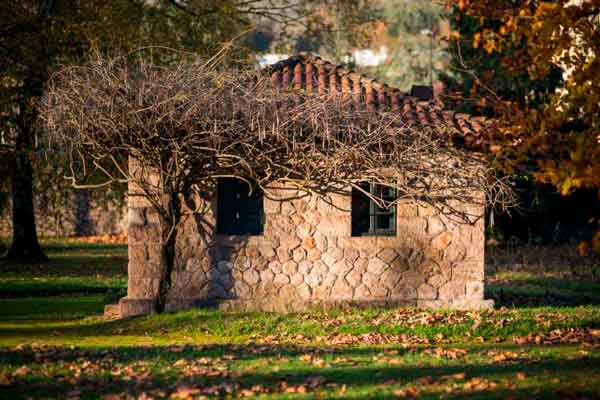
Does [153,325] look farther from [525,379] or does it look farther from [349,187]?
[525,379]

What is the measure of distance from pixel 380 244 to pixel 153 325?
13.1 feet

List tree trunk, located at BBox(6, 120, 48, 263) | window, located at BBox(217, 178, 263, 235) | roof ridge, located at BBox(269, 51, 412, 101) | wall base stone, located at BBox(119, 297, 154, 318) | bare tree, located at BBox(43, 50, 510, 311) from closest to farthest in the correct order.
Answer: bare tree, located at BBox(43, 50, 510, 311) < wall base stone, located at BBox(119, 297, 154, 318) < window, located at BBox(217, 178, 263, 235) < roof ridge, located at BBox(269, 51, 412, 101) < tree trunk, located at BBox(6, 120, 48, 263)

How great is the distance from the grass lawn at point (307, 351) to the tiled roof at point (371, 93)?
10.2ft

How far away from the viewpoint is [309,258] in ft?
49.2

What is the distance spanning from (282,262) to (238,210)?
116 cm

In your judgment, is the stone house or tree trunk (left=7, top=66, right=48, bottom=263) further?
tree trunk (left=7, top=66, right=48, bottom=263)

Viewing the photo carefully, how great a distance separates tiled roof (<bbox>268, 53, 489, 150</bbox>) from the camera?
14.9m

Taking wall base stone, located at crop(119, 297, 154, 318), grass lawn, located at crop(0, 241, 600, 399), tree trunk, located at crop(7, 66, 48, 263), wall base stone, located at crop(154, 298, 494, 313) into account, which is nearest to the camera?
grass lawn, located at crop(0, 241, 600, 399)

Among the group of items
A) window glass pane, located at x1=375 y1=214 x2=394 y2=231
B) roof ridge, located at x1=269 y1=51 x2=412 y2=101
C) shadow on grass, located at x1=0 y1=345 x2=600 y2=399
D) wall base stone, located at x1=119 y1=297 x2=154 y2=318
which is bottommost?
shadow on grass, located at x1=0 y1=345 x2=600 y2=399

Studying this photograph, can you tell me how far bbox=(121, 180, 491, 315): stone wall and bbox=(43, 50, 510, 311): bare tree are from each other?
0.32 meters

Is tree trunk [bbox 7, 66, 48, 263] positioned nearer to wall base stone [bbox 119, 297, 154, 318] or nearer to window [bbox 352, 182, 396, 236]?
wall base stone [bbox 119, 297, 154, 318]

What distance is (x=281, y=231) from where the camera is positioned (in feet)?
49.3

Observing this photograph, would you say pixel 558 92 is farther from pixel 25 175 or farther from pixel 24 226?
pixel 24 226

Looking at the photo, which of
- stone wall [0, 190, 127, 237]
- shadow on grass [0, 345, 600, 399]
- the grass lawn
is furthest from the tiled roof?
stone wall [0, 190, 127, 237]
